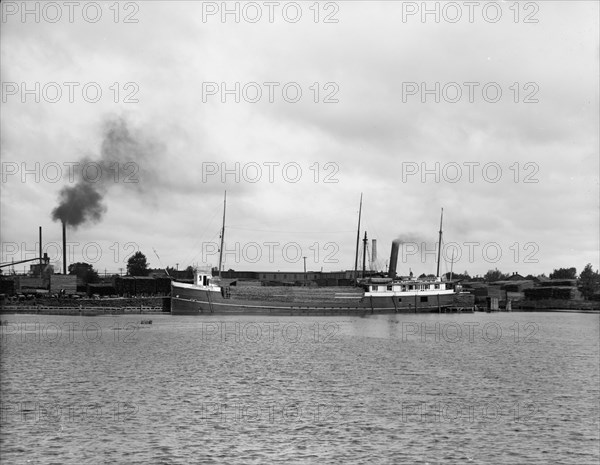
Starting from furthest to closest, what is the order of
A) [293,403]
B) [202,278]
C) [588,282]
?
[588,282] → [202,278] → [293,403]

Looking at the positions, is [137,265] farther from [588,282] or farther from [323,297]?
[588,282]

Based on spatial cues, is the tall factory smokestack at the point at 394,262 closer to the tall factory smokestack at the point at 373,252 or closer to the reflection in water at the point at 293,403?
the tall factory smokestack at the point at 373,252

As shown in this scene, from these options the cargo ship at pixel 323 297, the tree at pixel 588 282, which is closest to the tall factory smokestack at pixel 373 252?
the cargo ship at pixel 323 297

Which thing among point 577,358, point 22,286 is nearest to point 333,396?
point 577,358

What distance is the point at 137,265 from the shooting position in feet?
576

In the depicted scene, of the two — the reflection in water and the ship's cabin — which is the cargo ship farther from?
the reflection in water

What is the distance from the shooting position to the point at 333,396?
32.0 metres

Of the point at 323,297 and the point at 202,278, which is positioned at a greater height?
the point at 202,278

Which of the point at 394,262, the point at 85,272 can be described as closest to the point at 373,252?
the point at 394,262

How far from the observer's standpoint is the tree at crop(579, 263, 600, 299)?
182 metres

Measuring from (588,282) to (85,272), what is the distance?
4850 inches

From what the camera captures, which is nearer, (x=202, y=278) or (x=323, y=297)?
(x=202, y=278)

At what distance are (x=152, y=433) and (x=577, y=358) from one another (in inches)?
1446

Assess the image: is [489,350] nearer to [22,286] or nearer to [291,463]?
[291,463]
